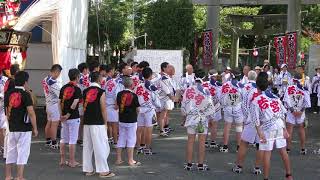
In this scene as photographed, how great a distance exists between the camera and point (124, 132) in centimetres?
939

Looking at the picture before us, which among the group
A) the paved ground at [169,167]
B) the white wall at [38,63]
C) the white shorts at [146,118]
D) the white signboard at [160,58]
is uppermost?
the white signboard at [160,58]

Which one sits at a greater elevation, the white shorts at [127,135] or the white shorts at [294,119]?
the white shorts at [294,119]

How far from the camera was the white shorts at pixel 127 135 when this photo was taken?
9.32 m

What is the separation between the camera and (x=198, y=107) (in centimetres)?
914

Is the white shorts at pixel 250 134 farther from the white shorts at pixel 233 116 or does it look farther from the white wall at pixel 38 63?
the white wall at pixel 38 63

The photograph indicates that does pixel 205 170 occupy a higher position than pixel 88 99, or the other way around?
pixel 88 99

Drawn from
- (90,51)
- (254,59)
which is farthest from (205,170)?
(254,59)

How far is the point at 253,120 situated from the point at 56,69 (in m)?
4.37

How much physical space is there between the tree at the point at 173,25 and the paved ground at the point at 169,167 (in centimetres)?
1485

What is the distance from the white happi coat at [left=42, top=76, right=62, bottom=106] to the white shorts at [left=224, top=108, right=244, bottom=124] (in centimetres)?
376

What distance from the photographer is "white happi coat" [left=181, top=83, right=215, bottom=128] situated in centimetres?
912

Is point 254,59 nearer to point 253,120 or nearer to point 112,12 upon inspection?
point 112,12

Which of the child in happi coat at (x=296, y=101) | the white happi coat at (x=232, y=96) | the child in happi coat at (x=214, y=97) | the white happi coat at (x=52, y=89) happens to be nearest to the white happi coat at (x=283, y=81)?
the child in happi coat at (x=296, y=101)

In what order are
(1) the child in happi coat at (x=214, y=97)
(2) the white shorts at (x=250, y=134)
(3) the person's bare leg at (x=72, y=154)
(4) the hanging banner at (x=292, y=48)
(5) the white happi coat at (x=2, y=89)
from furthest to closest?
(4) the hanging banner at (x=292, y=48), (1) the child in happi coat at (x=214, y=97), (5) the white happi coat at (x=2, y=89), (3) the person's bare leg at (x=72, y=154), (2) the white shorts at (x=250, y=134)
